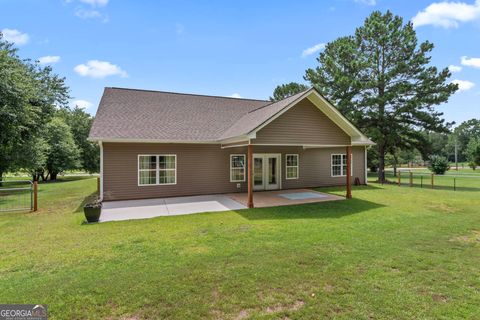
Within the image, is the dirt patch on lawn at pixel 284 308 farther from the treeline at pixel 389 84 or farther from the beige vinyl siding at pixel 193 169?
the treeline at pixel 389 84

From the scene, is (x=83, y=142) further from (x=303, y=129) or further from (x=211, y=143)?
(x=303, y=129)

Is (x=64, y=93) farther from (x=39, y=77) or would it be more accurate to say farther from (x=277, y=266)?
(x=277, y=266)

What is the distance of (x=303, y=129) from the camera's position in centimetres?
1018

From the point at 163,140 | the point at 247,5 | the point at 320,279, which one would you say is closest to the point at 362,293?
the point at 320,279

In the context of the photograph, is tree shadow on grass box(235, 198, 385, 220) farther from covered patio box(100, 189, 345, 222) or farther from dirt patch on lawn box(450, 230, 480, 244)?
dirt patch on lawn box(450, 230, 480, 244)

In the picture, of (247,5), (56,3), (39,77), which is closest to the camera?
(56,3)

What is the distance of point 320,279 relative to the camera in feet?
12.9

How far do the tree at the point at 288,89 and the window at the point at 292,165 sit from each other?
17.7 metres

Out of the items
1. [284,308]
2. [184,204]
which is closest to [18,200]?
[184,204]

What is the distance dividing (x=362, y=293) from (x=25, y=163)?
77.4 feet

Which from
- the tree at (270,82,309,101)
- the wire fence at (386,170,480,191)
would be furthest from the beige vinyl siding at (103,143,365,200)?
the tree at (270,82,309,101)

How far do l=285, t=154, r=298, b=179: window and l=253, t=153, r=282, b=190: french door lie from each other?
574mm

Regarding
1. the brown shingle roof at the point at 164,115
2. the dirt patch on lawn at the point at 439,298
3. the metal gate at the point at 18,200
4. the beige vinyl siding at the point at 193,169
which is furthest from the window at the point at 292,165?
the metal gate at the point at 18,200

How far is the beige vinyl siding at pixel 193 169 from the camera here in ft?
37.1
